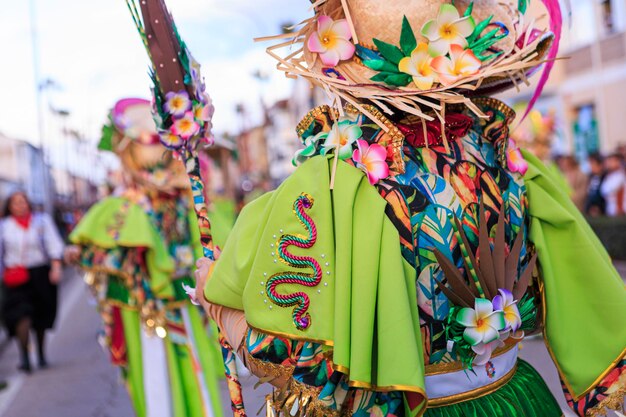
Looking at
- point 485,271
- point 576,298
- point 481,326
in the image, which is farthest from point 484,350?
point 576,298

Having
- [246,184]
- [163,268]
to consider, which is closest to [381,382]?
[163,268]

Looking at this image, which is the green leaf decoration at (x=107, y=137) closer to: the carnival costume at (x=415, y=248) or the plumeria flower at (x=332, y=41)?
the carnival costume at (x=415, y=248)

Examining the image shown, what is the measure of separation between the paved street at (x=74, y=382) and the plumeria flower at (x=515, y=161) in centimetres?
273

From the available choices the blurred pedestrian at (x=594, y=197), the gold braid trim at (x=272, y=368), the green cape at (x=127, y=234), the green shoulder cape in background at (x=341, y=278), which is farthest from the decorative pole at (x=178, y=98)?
the blurred pedestrian at (x=594, y=197)

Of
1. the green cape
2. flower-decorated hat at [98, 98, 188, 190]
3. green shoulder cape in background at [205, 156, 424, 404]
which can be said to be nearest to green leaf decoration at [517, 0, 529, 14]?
green shoulder cape in background at [205, 156, 424, 404]

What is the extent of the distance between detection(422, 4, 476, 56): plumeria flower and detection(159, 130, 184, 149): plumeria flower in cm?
96

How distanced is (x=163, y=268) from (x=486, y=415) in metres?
3.29

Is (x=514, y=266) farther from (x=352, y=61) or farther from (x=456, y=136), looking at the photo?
(x=352, y=61)

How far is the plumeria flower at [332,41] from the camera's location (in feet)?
5.40

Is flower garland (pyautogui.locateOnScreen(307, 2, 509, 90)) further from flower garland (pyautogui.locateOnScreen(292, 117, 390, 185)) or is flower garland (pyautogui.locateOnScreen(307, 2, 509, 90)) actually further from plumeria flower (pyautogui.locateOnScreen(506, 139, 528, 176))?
plumeria flower (pyautogui.locateOnScreen(506, 139, 528, 176))

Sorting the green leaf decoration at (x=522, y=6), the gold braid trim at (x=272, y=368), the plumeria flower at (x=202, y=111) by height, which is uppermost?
the green leaf decoration at (x=522, y=6)

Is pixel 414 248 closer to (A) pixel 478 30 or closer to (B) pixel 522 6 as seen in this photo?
(A) pixel 478 30

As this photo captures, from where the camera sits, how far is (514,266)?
1.72 m

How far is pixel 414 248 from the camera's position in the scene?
→ 1581 mm
